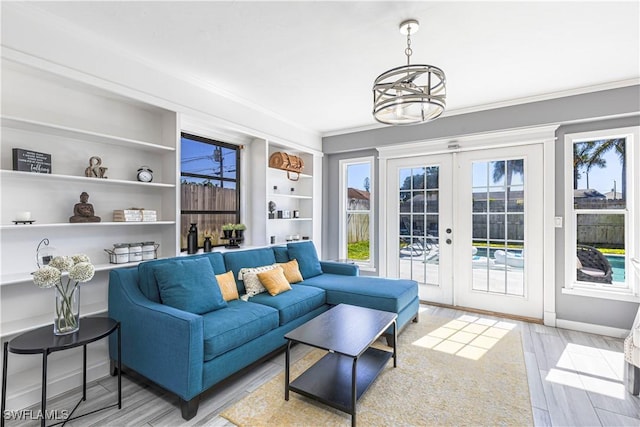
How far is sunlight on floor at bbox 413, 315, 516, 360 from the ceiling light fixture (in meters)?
2.15

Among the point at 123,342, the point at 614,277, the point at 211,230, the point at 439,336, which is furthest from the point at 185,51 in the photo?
the point at 614,277

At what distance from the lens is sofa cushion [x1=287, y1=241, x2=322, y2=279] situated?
387cm

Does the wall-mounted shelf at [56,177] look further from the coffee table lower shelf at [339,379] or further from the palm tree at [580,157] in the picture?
the palm tree at [580,157]

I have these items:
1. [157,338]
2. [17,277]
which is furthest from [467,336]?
[17,277]

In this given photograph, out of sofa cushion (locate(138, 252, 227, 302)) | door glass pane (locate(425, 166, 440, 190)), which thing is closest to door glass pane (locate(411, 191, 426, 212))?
door glass pane (locate(425, 166, 440, 190))

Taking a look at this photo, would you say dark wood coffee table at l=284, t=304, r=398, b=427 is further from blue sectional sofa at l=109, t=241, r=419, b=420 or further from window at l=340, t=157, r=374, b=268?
window at l=340, t=157, r=374, b=268

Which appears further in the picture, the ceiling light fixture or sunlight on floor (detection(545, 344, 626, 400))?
sunlight on floor (detection(545, 344, 626, 400))

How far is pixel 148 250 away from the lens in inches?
110

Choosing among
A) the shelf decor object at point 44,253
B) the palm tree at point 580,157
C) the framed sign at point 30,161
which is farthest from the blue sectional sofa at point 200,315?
the palm tree at point 580,157

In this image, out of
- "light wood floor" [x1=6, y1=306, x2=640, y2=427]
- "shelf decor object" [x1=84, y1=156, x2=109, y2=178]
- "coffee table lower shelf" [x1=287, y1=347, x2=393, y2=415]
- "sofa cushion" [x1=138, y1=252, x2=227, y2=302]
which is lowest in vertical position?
"light wood floor" [x1=6, y1=306, x2=640, y2=427]

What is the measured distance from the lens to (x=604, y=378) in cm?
242

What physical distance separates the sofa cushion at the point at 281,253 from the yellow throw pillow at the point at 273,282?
0.56 m

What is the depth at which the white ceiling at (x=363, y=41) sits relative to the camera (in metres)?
2.05

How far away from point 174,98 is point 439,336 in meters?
3.58
